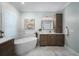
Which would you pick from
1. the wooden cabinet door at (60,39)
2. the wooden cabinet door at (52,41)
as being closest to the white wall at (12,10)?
the wooden cabinet door at (52,41)

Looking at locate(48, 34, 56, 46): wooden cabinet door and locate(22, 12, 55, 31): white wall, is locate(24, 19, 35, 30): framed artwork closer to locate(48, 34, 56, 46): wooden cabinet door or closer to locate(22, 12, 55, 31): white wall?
locate(22, 12, 55, 31): white wall

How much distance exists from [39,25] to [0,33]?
228 centimetres

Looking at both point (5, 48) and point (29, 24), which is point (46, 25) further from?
point (5, 48)

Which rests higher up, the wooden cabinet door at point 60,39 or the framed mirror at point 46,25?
the framed mirror at point 46,25

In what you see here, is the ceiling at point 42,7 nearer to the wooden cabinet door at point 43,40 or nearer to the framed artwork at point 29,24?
the framed artwork at point 29,24

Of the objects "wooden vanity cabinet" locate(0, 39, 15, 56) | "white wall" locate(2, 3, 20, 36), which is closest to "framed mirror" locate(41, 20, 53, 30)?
"white wall" locate(2, 3, 20, 36)

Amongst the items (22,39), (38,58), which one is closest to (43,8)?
(22,39)

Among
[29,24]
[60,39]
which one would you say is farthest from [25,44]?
[60,39]

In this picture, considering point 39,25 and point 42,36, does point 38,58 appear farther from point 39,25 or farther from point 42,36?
point 42,36

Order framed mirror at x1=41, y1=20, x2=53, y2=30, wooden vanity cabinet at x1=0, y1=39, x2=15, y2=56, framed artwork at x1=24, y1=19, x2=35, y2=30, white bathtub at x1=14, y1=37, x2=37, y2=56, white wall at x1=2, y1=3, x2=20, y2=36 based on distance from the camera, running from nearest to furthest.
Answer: wooden vanity cabinet at x1=0, y1=39, x2=15, y2=56
white wall at x1=2, y1=3, x2=20, y2=36
white bathtub at x1=14, y1=37, x2=37, y2=56
framed artwork at x1=24, y1=19, x2=35, y2=30
framed mirror at x1=41, y1=20, x2=53, y2=30

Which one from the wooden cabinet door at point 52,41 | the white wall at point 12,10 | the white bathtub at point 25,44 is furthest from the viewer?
the wooden cabinet door at point 52,41

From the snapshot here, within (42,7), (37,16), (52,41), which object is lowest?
(52,41)

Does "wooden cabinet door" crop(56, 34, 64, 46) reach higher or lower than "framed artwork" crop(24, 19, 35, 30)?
lower

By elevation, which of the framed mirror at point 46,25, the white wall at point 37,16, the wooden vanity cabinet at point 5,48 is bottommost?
the wooden vanity cabinet at point 5,48
